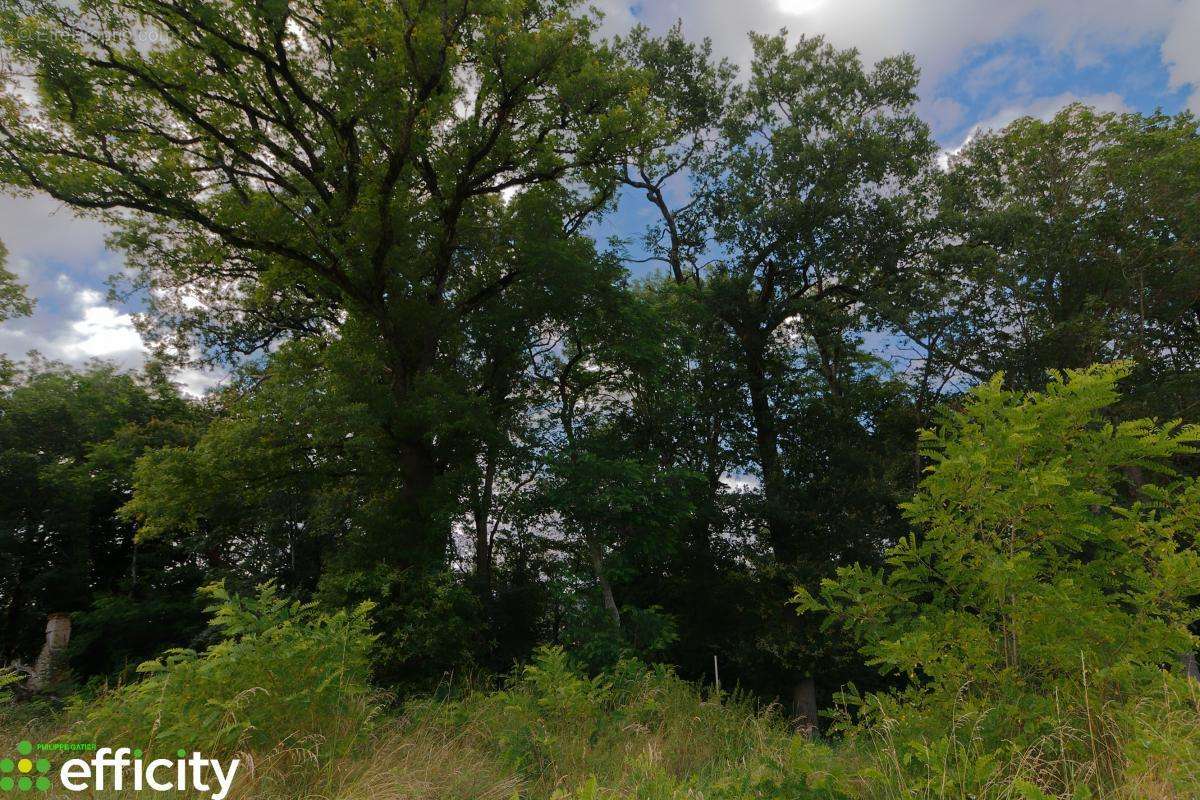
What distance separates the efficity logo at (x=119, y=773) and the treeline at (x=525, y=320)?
6.47m

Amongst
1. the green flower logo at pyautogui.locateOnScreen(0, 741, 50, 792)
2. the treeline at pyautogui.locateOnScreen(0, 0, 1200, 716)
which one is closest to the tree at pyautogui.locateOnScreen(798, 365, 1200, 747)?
the green flower logo at pyautogui.locateOnScreen(0, 741, 50, 792)

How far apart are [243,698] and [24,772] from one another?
116cm

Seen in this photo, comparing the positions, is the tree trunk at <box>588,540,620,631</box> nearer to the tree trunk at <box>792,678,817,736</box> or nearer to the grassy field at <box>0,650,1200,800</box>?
the grassy field at <box>0,650,1200,800</box>

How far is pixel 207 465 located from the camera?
11.7 m

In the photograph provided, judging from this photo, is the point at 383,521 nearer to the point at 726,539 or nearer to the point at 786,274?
the point at 726,539

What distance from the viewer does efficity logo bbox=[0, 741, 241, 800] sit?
3.53m

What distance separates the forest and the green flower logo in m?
0.37

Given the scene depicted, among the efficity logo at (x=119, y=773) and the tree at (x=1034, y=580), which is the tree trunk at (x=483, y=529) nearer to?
the efficity logo at (x=119, y=773)

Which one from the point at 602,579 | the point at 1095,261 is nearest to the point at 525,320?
the point at 602,579

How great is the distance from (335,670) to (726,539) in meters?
12.6

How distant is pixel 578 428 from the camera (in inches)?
588

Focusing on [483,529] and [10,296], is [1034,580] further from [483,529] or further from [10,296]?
[10,296]

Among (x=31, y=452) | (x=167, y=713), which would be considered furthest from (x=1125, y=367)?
(x=31, y=452)

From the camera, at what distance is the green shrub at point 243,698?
3.94 metres
